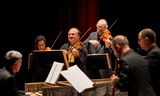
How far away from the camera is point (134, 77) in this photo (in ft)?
13.1

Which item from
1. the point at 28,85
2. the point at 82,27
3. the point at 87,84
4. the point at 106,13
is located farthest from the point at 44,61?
the point at 106,13

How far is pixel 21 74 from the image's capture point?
8.24 m

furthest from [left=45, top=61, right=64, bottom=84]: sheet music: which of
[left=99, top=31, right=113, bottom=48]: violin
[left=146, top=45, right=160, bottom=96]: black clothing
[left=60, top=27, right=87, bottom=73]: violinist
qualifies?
[left=99, top=31, right=113, bottom=48]: violin

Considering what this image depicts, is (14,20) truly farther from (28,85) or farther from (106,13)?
(28,85)

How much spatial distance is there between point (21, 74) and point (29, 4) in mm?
1548

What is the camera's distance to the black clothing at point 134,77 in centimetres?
396

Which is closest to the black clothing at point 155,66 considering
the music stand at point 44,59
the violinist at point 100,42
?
the music stand at point 44,59

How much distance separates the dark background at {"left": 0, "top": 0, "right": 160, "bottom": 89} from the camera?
26.1ft

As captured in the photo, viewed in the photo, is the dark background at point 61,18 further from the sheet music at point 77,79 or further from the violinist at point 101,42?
the sheet music at point 77,79

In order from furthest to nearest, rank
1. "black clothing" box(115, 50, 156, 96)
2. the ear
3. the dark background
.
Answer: the dark background → the ear → "black clothing" box(115, 50, 156, 96)

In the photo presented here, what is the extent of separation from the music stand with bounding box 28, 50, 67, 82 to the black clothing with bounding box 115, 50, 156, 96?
1.26 meters

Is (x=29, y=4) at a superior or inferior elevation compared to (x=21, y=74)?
superior

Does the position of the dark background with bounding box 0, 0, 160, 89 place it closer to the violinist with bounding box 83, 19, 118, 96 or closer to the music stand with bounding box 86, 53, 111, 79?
the violinist with bounding box 83, 19, 118, 96

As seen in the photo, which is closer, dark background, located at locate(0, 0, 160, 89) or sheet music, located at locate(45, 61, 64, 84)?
sheet music, located at locate(45, 61, 64, 84)
